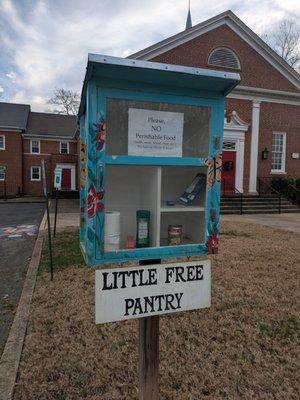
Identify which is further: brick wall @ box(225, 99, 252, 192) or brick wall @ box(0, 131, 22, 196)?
brick wall @ box(0, 131, 22, 196)

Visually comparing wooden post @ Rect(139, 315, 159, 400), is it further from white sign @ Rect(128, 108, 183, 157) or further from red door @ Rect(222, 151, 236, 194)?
red door @ Rect(222, 151, 236, 194)

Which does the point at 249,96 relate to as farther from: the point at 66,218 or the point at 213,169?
the point at 213,169

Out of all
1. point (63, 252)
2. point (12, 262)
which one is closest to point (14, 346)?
point (63, 252)

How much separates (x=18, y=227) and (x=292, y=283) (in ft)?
30.0

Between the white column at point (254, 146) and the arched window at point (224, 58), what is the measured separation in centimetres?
209

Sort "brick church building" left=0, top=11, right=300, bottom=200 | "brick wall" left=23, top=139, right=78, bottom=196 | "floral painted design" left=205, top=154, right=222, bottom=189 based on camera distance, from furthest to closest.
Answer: "brick wall" left=23, top=139, right=78, bottom=196
"brick church building" left=0, top=11, right=300, bottom=200
"floral painted design" left=205, top=154, right=222, bottom=189

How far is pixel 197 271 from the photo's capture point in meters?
1.94

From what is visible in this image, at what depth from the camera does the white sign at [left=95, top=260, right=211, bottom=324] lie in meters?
1.76

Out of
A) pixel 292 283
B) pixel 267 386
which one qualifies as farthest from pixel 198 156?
pixel 292 283

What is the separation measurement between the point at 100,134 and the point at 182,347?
2285 mm

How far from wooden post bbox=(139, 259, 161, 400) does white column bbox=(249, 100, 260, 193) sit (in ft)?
51.0

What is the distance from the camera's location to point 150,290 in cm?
185

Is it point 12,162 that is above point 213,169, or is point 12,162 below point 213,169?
above

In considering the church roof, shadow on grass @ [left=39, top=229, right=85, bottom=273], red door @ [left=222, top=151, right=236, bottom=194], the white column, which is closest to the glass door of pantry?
shadow on grass @ [left=39, top=229, right=85, bottom=273]
